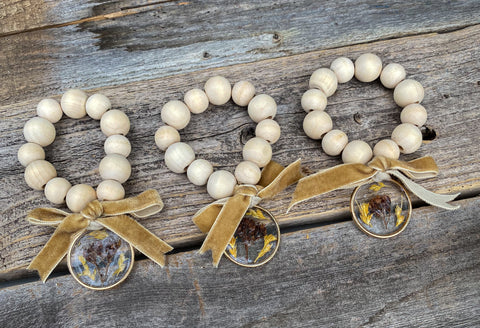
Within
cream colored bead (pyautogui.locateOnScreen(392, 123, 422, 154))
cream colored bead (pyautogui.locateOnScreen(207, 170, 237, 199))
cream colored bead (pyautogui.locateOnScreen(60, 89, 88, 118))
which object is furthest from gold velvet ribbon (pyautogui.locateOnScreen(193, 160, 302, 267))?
cream colored bead (pyautogui.locateOnScreen(60, 89, 88, 118))

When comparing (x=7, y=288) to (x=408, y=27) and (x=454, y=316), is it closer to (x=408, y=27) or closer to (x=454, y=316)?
(x=454, y=316)

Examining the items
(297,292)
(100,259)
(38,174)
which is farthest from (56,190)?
(297,292)

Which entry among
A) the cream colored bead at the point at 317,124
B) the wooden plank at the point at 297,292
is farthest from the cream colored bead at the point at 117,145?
the cream colored bead at the point at 317,124

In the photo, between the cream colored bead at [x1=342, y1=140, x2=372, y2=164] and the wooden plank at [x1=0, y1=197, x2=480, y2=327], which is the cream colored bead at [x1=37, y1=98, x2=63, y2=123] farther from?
the cream colored bead at [x1=342, y1=140, x2=372, y2=164]

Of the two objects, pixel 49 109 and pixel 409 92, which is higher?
pixel 49 109

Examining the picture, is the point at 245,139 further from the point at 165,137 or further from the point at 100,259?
the point at 100,259

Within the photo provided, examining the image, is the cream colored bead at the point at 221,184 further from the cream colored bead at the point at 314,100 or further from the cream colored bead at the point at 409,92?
the cream colored bead at the point at 409,92

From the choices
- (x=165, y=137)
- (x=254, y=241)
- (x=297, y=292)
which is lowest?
(x=297, y=292)
